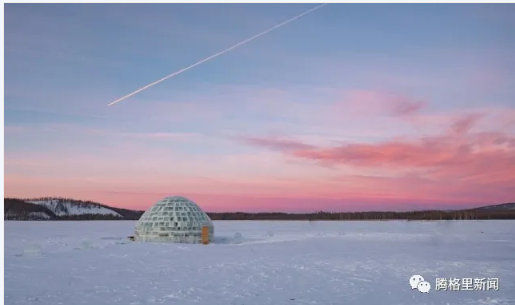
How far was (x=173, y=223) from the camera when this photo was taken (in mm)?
23141

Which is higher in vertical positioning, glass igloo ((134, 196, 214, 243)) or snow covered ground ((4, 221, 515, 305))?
glass igloo ((134, 196, 214, 243))

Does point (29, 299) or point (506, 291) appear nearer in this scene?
point (29, 299)

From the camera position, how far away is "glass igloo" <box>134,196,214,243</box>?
23000mm

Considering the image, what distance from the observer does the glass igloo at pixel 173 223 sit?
23000 millimetres

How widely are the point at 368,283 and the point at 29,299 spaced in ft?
22.6

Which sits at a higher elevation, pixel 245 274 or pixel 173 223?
pixel 173 223

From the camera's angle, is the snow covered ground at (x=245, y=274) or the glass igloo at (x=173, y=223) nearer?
the snow covered ground at (x=245, y=274)

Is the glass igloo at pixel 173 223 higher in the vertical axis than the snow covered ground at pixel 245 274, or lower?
higher

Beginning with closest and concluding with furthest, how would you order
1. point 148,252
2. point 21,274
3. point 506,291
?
point 506,291 < point 21,274 < point 148,252

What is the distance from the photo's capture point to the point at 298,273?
13359 mm

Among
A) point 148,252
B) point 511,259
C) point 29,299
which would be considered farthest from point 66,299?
point 511,259

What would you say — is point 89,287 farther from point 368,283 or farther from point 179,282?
Answer: point 368,283

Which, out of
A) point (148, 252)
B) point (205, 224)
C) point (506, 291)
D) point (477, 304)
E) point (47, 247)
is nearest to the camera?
point (477, 304)

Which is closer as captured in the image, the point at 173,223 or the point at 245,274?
the point at 245,274
